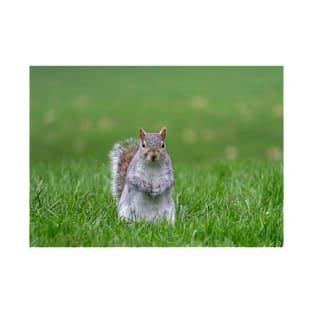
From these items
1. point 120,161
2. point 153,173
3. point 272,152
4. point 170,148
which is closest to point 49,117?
point 170,148

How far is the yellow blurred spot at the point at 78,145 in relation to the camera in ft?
26.1

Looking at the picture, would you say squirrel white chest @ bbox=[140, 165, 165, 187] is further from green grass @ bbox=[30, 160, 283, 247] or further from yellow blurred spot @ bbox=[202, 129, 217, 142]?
yellow blurred spot @ bbox=[202, 129, 217, 142]

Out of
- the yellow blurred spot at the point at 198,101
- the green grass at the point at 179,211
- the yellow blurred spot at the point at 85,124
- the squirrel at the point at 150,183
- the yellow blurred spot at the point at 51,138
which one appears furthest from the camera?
the yellow blurred spot at the point at 198,101

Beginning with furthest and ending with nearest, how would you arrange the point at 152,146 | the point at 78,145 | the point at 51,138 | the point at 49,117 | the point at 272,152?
the point at 272,152
the point at 78,145
the point at 51,138
the point at 49,117
the point at 152,146

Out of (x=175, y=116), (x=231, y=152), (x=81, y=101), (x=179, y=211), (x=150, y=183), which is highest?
(x=81, y=101)

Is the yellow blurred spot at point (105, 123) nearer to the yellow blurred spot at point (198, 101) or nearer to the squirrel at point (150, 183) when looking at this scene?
the yellow blurred spot at point (198, 101)

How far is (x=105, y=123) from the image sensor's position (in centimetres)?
840

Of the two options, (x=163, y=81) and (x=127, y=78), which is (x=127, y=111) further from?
(x=127, y=78)

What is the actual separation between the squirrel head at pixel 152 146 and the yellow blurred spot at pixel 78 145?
4165 millimetres

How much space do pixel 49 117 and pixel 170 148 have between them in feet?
6.18

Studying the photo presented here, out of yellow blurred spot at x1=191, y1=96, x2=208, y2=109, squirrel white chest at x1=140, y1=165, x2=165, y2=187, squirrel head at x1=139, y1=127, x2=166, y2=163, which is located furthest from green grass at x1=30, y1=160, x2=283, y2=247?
yellow blurred spot at x1=191, y1=96, x2=208, y2=109

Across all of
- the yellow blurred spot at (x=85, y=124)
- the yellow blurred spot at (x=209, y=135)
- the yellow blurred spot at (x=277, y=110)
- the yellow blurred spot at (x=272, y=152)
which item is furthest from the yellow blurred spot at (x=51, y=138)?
the yellow blurred spot at (x=277, y=110)

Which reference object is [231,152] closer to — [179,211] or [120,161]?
[120,161]

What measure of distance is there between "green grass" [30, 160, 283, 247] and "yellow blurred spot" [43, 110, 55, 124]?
6.57ft
